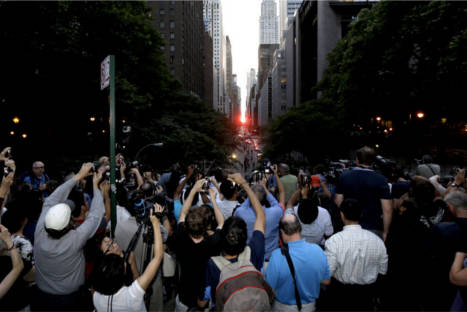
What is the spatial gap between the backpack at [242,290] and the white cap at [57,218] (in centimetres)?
172

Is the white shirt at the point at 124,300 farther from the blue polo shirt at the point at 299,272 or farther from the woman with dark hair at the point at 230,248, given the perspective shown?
the blue polo shirt at the point at 299,272

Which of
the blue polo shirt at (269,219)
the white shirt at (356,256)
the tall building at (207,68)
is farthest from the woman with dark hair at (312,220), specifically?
the tall building at (207,68)

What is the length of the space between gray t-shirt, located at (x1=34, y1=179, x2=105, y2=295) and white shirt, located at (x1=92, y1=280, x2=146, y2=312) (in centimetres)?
83

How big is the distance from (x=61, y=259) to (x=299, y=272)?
2.45m

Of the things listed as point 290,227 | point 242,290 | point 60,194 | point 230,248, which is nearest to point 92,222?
point 60,194

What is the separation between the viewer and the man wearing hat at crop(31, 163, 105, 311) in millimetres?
2863

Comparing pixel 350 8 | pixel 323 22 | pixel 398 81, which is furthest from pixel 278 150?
pixel 350 8

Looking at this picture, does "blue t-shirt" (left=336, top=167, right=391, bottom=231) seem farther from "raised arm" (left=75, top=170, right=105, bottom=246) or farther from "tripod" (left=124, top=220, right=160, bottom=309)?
"raised arm" (left=75, top=170, right=105, bottom=246)

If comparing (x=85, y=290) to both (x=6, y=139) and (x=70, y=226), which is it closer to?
(x=70, y=226)

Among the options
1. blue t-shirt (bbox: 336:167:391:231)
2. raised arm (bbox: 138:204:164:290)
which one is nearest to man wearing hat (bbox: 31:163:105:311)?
raised arm (bbox: 138:204:164:290)

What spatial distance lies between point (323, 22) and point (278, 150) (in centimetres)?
2347

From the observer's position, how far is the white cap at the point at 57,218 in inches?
111

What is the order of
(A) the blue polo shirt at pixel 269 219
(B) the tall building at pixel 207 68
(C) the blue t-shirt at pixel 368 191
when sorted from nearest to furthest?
(A) the blue polo shirt at pixel 269 219 → (C) the blue t-shirt at pixel 368 191 → (B) the tall building at pixel 207 68

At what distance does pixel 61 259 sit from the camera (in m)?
2.94
